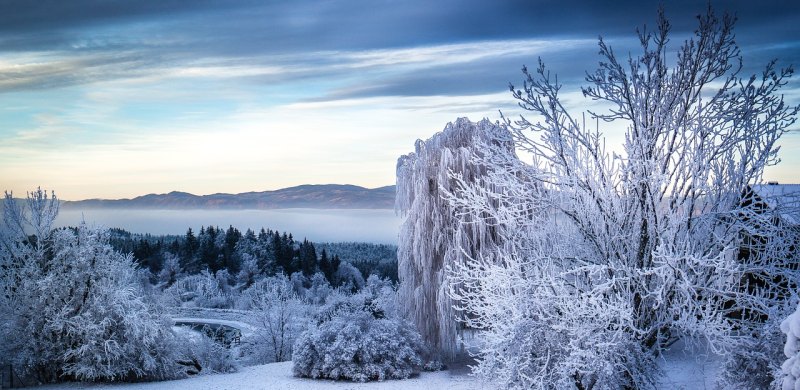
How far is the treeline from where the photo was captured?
48406 millimetres

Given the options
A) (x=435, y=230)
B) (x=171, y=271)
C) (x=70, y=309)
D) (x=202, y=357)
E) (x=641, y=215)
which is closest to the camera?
(x=641, y=215)

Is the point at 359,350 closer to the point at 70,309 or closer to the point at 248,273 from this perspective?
the point at 70,309

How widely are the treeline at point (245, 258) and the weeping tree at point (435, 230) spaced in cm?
2918

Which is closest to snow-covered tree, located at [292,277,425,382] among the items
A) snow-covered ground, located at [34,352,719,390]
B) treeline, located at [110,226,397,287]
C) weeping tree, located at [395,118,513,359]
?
snow-covered ground, located at [34,352,719,390]

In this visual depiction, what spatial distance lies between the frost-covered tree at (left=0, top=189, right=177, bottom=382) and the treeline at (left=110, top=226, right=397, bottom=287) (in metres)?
29.5

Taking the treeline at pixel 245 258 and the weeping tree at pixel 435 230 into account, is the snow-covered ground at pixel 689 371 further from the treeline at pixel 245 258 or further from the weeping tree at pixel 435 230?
the treeline at pixel 245 258

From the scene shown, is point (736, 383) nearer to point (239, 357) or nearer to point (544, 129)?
point (544, 129)

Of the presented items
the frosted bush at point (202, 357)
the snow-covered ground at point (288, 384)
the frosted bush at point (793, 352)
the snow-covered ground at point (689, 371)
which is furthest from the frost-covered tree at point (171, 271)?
the frosted bush at point (793, 352)

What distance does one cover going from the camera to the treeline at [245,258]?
48.4 meters

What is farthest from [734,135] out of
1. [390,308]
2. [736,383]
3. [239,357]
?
[239,357]

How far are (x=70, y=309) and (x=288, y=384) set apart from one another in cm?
512

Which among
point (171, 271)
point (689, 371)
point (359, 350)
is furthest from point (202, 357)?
point (171, 271)

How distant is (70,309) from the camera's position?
49.9 feet

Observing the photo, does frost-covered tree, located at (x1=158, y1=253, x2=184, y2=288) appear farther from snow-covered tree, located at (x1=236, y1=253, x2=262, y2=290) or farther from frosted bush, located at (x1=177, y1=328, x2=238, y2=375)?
frosted bush, located at (x1=177, y1=328, x2=238, y2=375)
